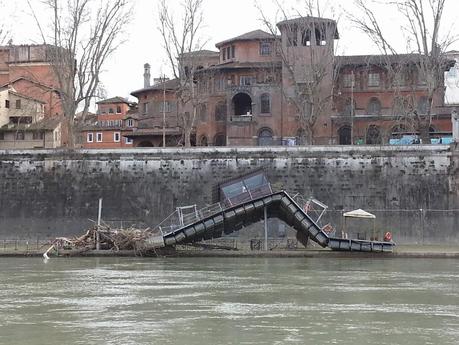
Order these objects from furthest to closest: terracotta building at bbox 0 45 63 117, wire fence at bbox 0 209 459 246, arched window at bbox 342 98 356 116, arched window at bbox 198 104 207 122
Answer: terracotta building at bbox 0 45 63 117, arched window at bbox 198 104 207 122, arched window at bbox 342 98 356 116, wire fence at bbox 0 209 459 246

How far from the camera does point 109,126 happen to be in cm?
9638

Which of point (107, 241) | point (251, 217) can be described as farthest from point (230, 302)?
point (107, 241)

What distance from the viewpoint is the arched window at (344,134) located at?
67.5 metres

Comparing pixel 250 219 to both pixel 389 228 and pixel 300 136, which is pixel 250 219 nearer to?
pixel 389 228

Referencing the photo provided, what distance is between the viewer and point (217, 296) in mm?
25266

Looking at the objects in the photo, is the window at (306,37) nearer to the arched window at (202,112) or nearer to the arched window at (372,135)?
the arched window at (372,135)

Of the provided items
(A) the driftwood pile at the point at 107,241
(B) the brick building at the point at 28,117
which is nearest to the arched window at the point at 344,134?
(B) the brick building at the point at 28,117

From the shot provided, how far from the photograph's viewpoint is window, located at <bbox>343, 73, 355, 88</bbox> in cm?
7019

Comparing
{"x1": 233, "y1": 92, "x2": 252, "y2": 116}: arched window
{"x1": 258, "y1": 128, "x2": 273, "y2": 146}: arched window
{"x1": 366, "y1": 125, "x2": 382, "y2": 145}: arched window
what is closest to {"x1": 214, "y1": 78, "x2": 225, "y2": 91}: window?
{"x1": 233, "y1": 92, "x2": 252, "y2": 116}: arched window

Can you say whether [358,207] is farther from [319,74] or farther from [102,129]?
[102,129]

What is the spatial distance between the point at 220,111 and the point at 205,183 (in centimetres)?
2583

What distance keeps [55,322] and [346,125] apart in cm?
5046

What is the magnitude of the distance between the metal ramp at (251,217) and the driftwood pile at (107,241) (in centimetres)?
80

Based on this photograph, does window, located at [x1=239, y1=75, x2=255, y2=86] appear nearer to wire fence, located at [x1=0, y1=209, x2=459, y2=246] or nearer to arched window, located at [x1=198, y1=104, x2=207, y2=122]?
arched window, located at [x1=198, y1=104, x2=207, y2=122]
